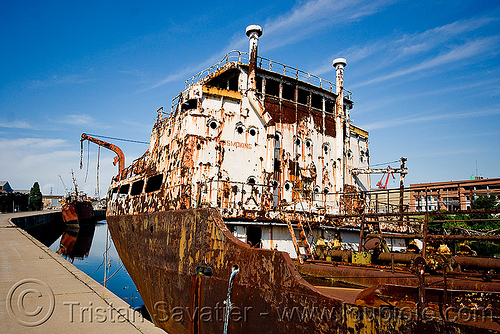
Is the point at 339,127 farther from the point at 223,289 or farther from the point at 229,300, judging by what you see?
the point at 229,300

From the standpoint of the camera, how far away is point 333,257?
30.8 ft

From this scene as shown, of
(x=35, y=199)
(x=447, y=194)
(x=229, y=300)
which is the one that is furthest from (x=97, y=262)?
(x=35, y=199)

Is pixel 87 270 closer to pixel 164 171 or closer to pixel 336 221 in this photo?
pixel 164 171

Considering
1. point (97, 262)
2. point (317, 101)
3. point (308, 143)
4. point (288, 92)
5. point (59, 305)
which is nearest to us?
point (59, 305)

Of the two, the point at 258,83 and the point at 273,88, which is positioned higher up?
the point at 273,88

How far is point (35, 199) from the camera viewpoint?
66.1m

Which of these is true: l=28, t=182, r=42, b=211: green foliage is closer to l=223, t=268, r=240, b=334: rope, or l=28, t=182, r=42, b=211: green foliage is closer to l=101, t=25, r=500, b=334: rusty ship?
l=101, t=25, r=500, b=334: rusty ship

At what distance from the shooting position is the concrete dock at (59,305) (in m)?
5.69

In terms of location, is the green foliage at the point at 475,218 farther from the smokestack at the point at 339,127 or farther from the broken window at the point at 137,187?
the broken window at the point at 137,187

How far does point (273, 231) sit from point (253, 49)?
7313 mm

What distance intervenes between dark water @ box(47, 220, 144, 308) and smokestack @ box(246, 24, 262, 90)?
8.84 meters

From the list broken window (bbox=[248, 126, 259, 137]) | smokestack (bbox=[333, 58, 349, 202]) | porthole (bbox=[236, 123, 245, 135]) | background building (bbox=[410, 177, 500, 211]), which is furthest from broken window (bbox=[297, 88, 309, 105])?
background building (bbox=[410, 177, 500, 211])

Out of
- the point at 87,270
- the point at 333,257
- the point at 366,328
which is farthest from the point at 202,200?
the point at 87,270

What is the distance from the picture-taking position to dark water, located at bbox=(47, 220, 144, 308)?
57.4 ft
